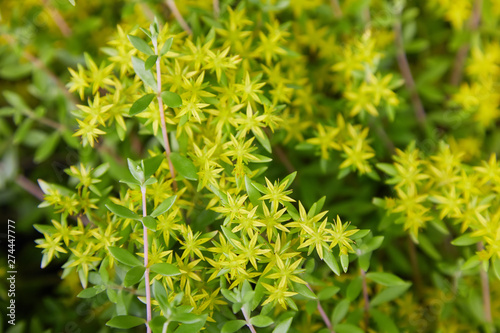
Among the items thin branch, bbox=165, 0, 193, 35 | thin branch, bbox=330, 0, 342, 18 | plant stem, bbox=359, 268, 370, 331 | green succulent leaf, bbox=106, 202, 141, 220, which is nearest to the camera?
green succulent leaf, bbox=106, 202, 141, 220

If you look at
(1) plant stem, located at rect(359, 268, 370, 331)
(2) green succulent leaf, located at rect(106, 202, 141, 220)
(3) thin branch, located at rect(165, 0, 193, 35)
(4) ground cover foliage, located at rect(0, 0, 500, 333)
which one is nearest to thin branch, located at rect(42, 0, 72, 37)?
(4) ground cover foliage, located at rect(0, 0, 500, 333)

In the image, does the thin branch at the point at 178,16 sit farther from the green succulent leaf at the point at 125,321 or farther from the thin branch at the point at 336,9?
the green succulent leaf at the point at 125,321

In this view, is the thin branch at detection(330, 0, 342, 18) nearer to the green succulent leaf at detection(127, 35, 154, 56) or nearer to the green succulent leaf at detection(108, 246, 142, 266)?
the green succulent leaf at detection(127, 35, 154, 56)

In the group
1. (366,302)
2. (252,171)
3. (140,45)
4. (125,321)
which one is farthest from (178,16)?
(366,302)

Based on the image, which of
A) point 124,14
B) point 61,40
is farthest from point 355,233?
point 61,40

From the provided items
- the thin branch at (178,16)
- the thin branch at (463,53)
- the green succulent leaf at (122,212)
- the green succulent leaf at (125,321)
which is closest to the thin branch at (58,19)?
the thin branch at (178,16)

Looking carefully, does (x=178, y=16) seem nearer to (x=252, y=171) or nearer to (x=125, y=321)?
(x=252, y=171)
